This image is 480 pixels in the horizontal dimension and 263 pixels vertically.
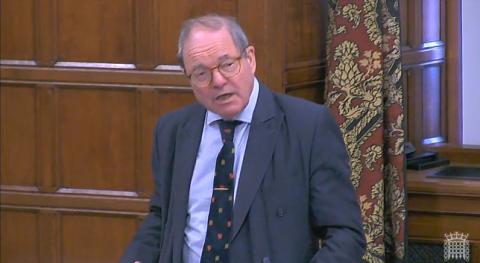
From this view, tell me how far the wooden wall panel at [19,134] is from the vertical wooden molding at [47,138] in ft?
0.10

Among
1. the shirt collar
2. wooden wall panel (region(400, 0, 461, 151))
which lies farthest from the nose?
wooden wall panel (region(400, 0, 461, 151))

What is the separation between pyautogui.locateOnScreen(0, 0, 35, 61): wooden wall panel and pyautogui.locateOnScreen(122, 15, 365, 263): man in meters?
2.40

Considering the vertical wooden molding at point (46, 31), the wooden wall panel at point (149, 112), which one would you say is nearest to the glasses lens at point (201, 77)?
the wooden wall panel at point (149, 112)

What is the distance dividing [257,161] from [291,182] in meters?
0.10

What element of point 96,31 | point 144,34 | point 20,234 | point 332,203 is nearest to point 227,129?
point 332,203

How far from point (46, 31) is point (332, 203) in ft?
8.67

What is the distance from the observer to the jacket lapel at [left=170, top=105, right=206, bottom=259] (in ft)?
9.43

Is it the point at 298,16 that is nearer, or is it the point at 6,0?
the point at 298,16

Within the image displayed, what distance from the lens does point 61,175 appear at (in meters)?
5.20

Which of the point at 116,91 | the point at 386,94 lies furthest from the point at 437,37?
the point at 116,91

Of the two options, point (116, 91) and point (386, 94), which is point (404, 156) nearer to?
point (386, 94)

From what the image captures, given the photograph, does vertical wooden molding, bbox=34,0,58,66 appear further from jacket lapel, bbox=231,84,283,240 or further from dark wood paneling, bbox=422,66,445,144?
jacket lapel, bbox=231,84,283,240

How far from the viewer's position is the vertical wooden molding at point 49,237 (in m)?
5.24

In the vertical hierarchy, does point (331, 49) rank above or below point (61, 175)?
above
